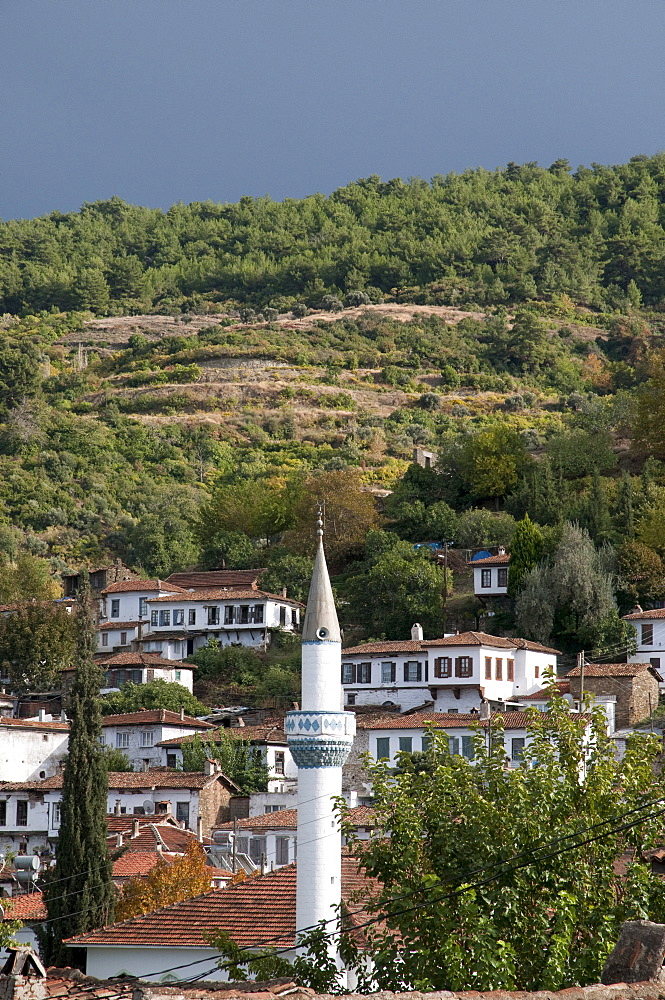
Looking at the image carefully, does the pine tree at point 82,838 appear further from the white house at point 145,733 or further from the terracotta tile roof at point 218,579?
the terracotta tile roof at point 218,579

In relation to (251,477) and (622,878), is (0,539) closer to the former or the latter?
(251,477)

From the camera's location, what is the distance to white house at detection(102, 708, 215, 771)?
187 feet

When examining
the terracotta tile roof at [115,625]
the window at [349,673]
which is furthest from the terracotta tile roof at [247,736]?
the terracotta tile roof at [115,625]

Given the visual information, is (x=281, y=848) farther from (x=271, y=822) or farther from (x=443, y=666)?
(x=443, y=666)

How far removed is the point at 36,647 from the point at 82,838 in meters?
32.7

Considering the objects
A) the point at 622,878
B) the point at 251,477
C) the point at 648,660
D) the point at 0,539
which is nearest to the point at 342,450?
the point at 251,477

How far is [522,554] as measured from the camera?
6525cm

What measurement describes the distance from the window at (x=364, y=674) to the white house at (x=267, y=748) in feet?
12.1

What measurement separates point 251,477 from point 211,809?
5462 centimetres

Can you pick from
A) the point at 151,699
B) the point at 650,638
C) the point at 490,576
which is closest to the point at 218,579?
the point at 151,699

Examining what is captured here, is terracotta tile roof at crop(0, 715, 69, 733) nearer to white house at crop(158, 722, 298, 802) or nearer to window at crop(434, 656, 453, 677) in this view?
white house at crop(158, 722, 298, 802)

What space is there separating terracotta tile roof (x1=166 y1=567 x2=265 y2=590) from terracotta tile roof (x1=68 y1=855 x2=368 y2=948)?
42.3m

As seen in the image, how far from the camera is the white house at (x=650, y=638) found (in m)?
57.3

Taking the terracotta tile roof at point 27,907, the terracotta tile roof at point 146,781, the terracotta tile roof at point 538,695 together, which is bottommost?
the terracotta tile roof at point 27,907
